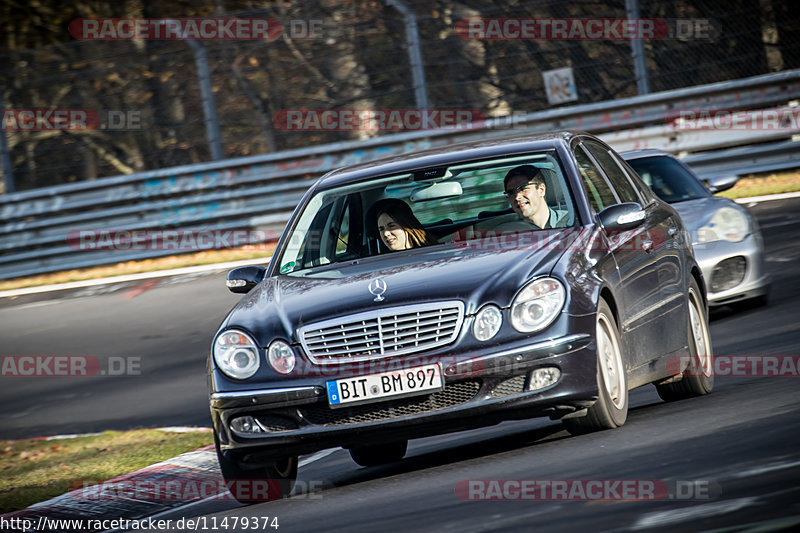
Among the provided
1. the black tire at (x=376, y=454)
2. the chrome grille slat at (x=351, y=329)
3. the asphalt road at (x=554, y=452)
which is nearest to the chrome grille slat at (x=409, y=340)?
the chrome grille slat at (x=351, y=329)

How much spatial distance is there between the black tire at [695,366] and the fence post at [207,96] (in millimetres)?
12050

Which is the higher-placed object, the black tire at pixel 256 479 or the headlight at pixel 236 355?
the headlight at pixel 236 355

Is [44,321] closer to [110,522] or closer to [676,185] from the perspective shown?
[676,185]

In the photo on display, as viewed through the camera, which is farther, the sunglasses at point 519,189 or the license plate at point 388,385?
the sunglasses at point 519,189

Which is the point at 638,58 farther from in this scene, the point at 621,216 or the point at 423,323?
the point at 423,323

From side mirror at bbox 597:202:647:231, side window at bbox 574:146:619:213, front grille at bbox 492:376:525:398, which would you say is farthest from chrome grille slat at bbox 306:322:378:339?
side window at bbox 574:146:619:213

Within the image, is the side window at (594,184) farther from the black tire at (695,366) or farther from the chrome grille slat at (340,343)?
the chrome grille slat at (340,343)

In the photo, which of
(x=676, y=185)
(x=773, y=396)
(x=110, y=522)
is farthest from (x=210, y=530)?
(x=676, y=185)

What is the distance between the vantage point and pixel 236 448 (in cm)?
660

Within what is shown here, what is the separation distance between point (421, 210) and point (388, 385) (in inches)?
82.2

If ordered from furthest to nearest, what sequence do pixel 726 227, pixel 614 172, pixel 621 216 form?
1. pixel 726 227
2. pixel 614 172
3. pixel 621 216

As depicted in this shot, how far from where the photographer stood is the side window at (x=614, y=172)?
811 cm

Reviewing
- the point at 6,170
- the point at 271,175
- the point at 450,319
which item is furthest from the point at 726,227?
the point at 6,170

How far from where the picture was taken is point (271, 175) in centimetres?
1964
